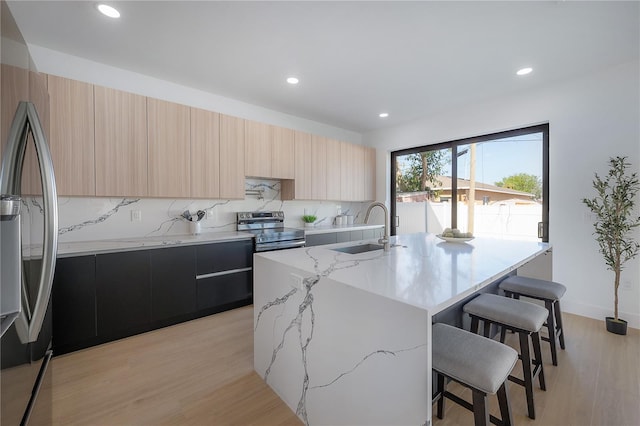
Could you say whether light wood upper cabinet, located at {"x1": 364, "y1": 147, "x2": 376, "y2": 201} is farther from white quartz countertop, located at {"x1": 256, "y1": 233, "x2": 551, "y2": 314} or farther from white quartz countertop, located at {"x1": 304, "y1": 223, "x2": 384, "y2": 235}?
white quartz countertop, located at {"x1": 256, "y1": 233, "x2": 551, "y2": 314}

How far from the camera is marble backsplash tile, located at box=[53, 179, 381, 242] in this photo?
266cm

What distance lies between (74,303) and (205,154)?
180 cm

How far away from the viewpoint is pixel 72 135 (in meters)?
2.38

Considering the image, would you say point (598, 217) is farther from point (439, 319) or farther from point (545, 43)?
point (439, 319)

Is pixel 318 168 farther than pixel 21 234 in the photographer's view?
Yes

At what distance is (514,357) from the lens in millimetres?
1208

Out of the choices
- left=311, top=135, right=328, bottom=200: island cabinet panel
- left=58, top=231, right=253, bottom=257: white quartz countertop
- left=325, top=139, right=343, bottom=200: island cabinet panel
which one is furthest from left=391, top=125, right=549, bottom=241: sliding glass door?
left=58, top=231, right=253, bottom=257: white quartz countertop

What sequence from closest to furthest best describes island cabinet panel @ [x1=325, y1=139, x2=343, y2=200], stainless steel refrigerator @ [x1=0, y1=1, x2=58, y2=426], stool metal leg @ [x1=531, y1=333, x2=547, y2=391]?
stainless steel refrigerator @ [x1=0, y1=1, x2=58, y2=426]
stool metal leg @ [x1=531, y1=333, x2=547, y2=391]
island cabinet panel @ [x1=325, y1=139, x2=343, y2=200]

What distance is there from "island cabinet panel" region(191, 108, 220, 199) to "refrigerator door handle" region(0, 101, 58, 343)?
215 centimetres

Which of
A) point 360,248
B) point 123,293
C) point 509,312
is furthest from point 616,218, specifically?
point 123,293

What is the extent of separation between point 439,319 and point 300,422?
3.41 ft

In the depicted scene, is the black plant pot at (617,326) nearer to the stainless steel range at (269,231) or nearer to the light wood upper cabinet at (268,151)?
the stainless steel range at (269,231)

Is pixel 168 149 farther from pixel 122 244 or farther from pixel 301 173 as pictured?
pixel 301 173

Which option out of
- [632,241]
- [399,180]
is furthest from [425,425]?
[399,180]
